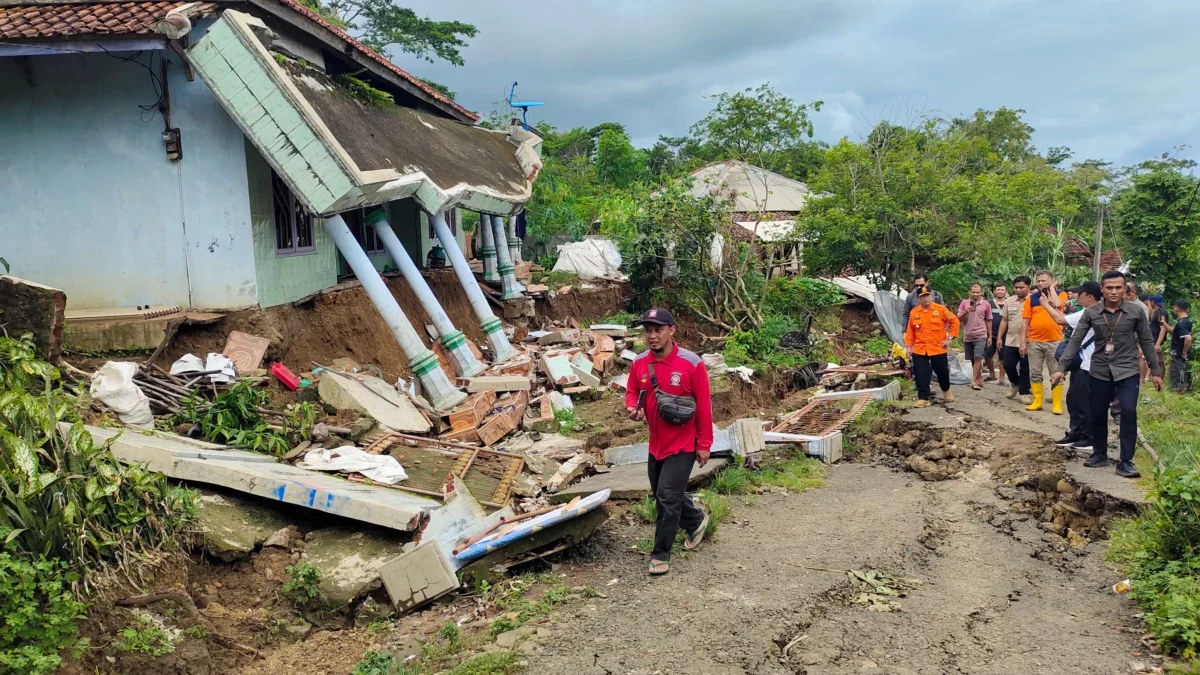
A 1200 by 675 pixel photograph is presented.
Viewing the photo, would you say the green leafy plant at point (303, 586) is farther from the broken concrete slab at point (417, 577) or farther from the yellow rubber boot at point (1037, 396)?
the yellow rubber boot at point (1037, 396)

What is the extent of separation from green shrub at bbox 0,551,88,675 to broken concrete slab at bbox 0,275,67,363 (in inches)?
142

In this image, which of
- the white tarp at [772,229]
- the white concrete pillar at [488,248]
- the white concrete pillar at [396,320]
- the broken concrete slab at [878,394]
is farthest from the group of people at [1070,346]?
the white concrete pillar at [488,248]

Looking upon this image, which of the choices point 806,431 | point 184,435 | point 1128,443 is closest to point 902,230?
point 806,431

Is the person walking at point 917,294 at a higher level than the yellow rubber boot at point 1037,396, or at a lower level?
higher

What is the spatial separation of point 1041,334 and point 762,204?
14431mm

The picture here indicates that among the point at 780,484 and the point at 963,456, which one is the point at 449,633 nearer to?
the point at 780,484

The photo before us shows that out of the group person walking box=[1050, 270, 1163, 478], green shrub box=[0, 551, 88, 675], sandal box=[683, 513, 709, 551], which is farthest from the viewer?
person walking box=[1050, 270, 1163, 478]

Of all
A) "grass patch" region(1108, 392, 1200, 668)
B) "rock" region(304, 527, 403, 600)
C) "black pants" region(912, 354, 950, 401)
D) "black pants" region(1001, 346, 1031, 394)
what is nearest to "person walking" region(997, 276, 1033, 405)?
"black pants" region(1001, 346, 1031, 394)

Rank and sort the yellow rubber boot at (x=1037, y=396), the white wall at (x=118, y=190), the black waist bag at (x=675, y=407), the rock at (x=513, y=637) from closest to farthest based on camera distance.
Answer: the rock at (x=513, y=637) → the black waist bag at (x=675, y=407) → the white wall at (x=118, y=190) → the yellow rubber boot at (x=1037, y=396)

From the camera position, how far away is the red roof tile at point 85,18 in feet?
26.2

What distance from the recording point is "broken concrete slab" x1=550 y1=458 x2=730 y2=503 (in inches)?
273

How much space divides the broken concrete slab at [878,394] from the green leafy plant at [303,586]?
780 centimetres

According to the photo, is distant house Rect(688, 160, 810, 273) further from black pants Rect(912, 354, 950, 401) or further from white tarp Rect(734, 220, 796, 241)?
black pants Rect(912, 354, 950, 401)

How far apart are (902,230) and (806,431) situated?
9.97m
